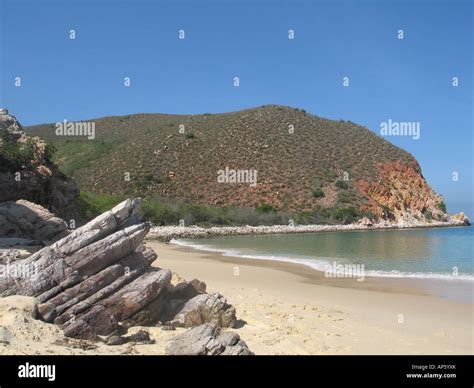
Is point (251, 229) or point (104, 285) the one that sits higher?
point (104, 285)

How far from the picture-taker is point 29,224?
1256cm

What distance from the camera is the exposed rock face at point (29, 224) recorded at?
1233cm

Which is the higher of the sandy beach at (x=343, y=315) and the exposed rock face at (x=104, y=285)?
the exposed rock face at (x=104, y=285)

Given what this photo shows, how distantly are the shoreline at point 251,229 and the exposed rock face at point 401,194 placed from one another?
322 cm

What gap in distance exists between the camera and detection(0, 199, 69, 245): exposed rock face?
40.4ft

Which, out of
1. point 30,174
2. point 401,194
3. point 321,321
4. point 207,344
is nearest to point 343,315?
point 321,321

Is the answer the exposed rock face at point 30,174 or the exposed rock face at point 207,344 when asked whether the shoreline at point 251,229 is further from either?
the exposed rock face at point 207,344

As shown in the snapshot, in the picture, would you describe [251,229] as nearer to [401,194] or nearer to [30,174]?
[401,194]

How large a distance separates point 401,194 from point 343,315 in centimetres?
6136

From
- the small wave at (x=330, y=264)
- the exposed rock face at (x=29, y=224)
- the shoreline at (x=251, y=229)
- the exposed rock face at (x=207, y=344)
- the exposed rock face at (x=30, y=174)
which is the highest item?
the exposed rock face at (x=30, y=174)

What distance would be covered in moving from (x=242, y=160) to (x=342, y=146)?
19.1 m

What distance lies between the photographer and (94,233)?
8.70 metres

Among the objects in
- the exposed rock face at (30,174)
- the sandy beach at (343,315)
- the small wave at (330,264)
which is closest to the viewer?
the sandy beach at (343,315)

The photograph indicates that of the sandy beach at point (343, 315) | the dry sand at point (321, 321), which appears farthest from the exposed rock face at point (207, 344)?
the sandy beach at point (343, 315)
